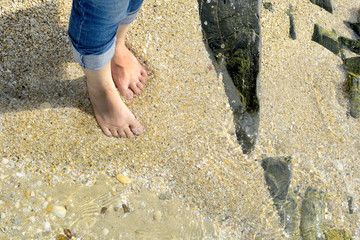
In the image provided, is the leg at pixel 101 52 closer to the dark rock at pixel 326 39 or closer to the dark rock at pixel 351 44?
the dark rock at pixel 326 39

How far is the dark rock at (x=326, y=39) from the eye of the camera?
114 inches

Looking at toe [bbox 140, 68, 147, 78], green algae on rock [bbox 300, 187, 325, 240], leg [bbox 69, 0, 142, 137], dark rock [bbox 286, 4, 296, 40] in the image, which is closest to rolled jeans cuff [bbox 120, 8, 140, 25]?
leg [bbox 69, 0, 142, 137]

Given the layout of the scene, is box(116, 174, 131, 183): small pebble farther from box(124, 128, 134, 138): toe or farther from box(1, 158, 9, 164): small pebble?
box(1, 158, 9, 164): small pebble

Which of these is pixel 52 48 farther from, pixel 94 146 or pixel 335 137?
pixel 335 137

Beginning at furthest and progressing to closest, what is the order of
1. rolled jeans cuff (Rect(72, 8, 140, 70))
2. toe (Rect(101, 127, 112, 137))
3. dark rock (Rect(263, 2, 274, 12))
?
dark rock (Rect(263, 2, 274, 12)) → toe (Rect(101, 127, 112, 137)) → rolled jeans cuff (Rect(72, 8, 140, 70))

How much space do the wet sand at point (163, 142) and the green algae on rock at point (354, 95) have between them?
0.10m

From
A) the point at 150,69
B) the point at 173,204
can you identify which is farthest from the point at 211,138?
the point at 150,69

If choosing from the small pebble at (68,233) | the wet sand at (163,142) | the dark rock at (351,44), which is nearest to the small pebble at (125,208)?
the wet sand at (163,142)

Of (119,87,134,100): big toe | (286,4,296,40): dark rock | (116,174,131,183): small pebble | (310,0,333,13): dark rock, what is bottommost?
(116,174,131,183): small pebble

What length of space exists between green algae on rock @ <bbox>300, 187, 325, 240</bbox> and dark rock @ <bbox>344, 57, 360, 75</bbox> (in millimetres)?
1346

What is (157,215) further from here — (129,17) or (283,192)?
(129,17)

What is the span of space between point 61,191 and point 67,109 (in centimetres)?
54

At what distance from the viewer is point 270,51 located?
8.49 feet

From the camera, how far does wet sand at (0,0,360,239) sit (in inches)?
69.7
